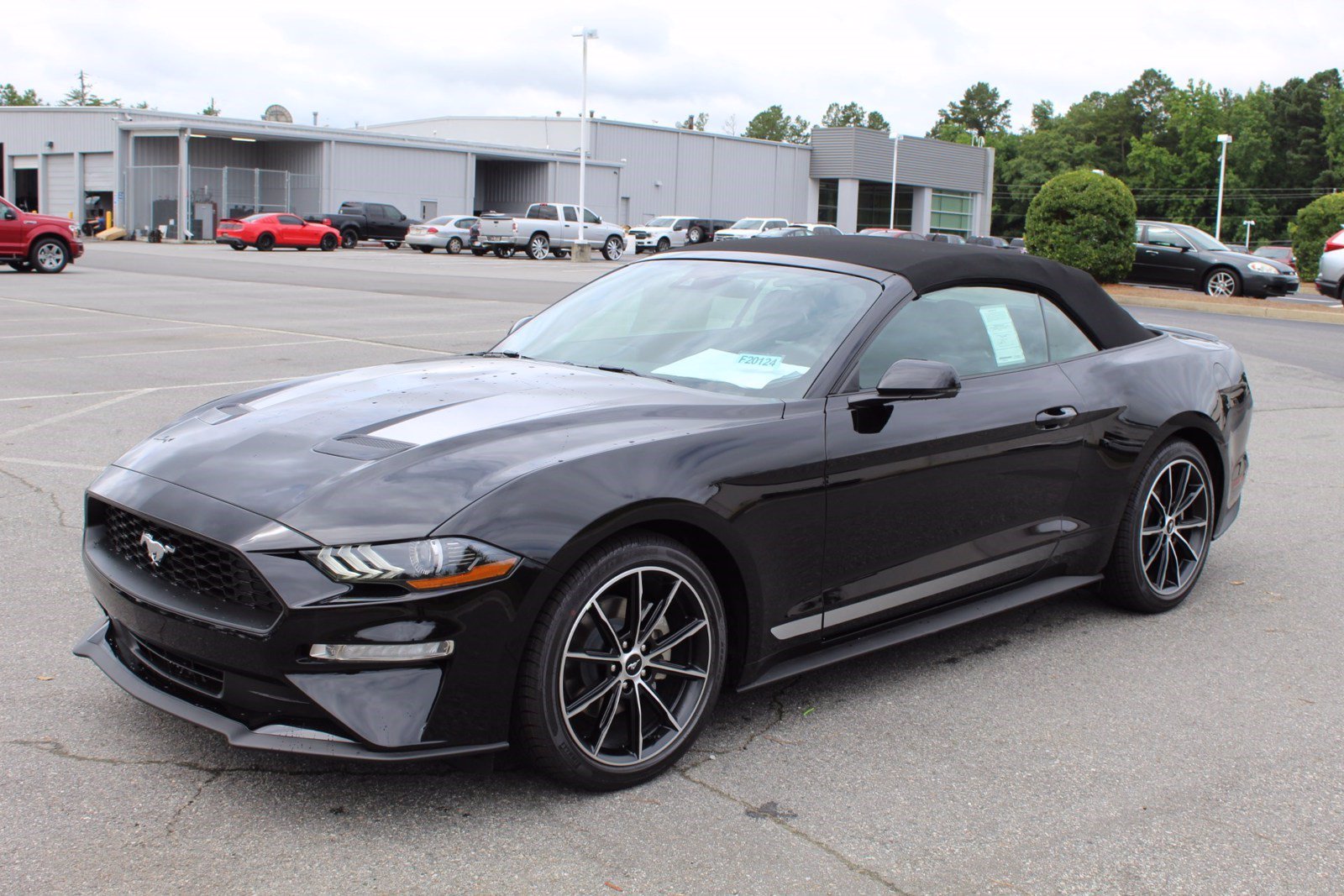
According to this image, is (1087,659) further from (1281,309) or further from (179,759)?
(1281,309)

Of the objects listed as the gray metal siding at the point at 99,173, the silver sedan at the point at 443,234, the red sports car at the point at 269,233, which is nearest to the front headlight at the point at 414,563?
the red sports car at the point at 269,233

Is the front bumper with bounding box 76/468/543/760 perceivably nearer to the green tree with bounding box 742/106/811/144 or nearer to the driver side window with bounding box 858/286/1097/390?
the driver side window with bounding box 858/286/1097/390

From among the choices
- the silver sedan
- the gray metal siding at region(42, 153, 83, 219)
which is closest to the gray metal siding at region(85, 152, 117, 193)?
the gray metal siding at region(42, 153, 83, 219)

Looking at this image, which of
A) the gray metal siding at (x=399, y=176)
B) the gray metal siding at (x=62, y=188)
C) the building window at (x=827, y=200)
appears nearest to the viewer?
the gray metal siding at (x=399, y=176)

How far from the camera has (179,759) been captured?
348cm

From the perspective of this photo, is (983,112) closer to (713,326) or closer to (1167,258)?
(1167,258)

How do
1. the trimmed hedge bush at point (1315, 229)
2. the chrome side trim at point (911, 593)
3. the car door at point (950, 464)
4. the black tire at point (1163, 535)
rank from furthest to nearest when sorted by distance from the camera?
1. the trimmed hedge bush at point (1315, 229)
2. the black tire at point (1163, 535)
3. the car door at point (950, 464)
4. the chrome side trim at point (911, 593)

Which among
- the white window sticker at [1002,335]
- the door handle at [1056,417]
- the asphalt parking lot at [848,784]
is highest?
the white window sticker at [1002,335]

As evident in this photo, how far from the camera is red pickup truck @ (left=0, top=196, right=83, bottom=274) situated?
2633cm

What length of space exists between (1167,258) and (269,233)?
97.2 feet

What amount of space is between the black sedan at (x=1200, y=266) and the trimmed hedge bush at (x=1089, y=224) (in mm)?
856

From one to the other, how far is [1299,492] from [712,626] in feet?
18.0

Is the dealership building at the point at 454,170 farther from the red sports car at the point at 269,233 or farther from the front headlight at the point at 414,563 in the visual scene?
the front headlight at the point at 414,563

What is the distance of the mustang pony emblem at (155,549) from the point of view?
10.8 ft
